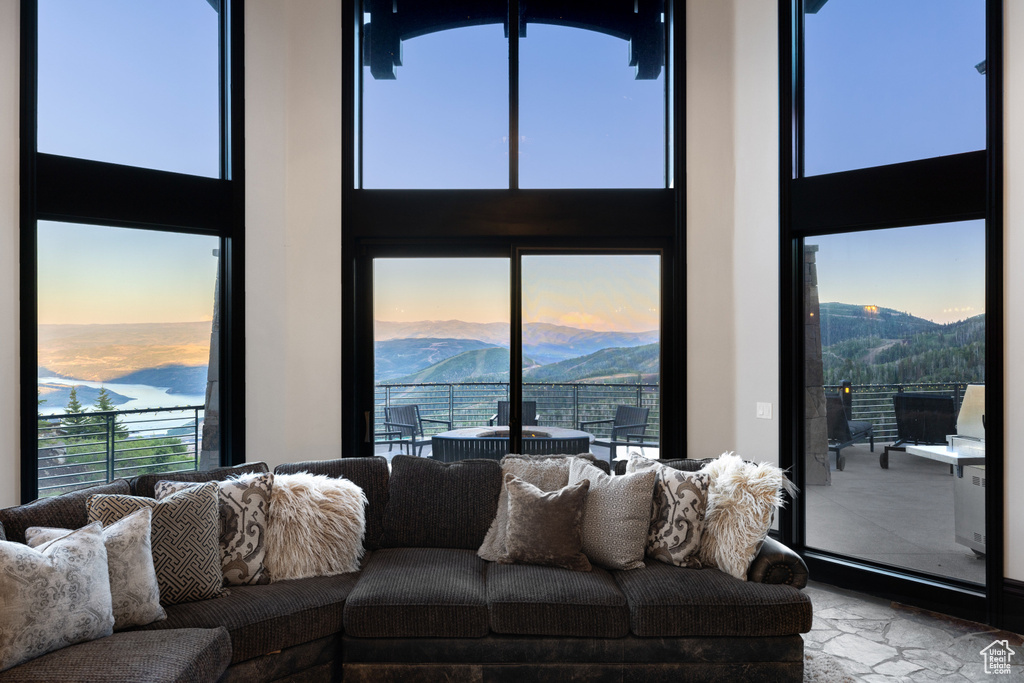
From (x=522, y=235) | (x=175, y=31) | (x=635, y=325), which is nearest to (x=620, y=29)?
(x=522, y=235)

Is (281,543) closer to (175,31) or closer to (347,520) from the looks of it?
(347,520)

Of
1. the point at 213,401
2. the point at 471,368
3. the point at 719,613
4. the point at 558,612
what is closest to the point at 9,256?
the point at 213,401

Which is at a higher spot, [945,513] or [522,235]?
[522,235]

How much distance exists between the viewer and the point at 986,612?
129 inches

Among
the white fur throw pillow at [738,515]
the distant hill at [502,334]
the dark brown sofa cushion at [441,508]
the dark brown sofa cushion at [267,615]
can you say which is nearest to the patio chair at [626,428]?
the distant hill at [502,334]

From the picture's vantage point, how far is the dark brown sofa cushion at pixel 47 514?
238 cm

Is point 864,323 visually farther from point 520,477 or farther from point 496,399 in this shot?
point 496,399

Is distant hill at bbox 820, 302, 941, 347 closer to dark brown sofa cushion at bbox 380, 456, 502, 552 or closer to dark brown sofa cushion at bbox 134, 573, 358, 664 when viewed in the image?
A: dark brown sofa cushion at bbox 380, 456, 502, 552

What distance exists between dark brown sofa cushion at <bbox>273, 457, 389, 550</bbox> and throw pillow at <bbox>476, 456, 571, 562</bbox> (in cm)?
55

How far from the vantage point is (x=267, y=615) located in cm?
246

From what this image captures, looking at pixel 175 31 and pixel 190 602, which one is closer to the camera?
pixel 190 602

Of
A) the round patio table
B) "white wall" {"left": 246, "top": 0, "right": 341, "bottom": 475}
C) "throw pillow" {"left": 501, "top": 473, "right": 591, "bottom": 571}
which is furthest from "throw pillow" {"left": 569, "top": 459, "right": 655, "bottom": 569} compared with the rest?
"white wall" {"left": 246, "top": 0, "right": 341, "bottom": 475}

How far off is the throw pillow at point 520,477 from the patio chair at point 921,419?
2019 mm

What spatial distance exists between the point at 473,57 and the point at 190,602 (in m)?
3.88
